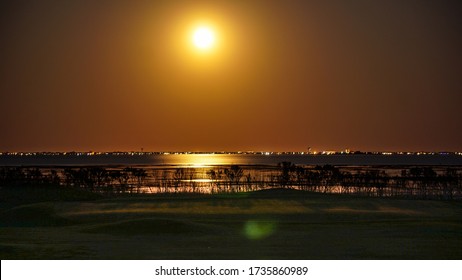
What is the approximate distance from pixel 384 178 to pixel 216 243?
43418 mm

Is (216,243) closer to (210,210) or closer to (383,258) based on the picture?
(383,258)

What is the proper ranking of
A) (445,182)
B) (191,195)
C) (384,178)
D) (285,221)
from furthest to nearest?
1. (384,178)
2. (445,182)
3. (191,195)
4. (285,221)

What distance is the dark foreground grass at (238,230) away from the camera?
19.9 m

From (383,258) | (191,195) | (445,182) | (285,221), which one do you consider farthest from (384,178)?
(383,258)

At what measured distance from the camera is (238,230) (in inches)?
1043

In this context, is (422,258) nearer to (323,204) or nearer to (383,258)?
(383,258)

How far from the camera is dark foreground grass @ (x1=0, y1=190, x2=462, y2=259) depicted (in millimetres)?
19922

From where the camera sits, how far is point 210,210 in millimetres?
36594

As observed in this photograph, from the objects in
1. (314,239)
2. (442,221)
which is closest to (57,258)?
(314,239)

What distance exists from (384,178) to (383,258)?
149 feet

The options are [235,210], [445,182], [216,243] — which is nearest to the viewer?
[216,243]

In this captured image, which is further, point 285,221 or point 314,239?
point 285,221

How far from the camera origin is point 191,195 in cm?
4984

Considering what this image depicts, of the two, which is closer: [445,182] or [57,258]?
[57,258]
